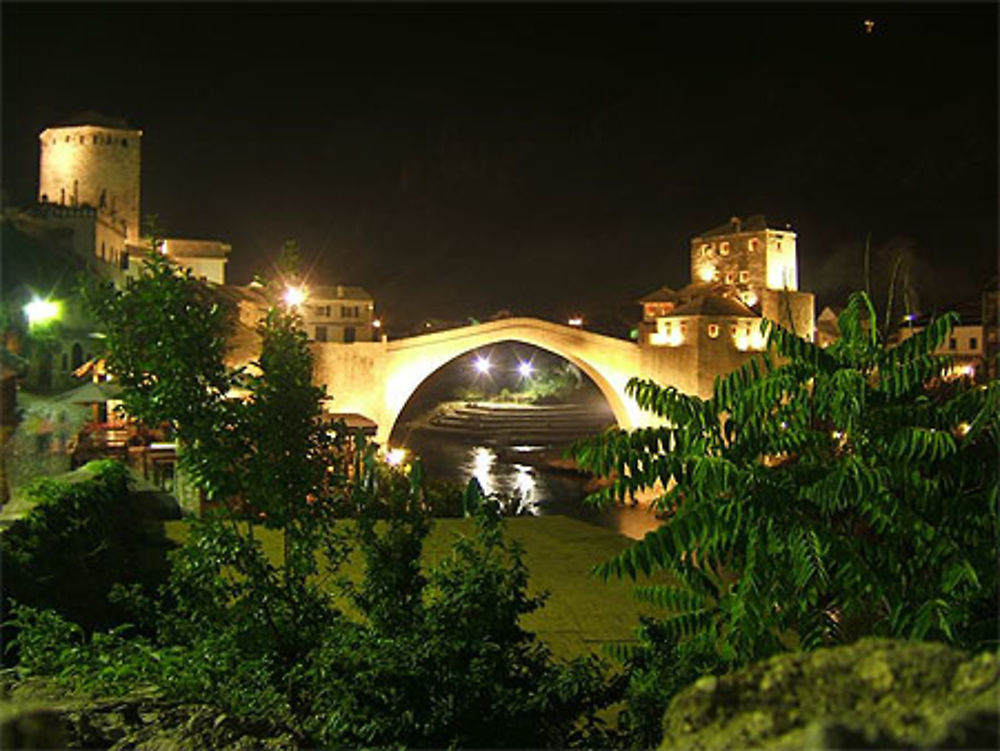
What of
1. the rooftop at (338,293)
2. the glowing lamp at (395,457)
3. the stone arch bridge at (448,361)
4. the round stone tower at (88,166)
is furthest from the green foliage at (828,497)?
the round stone tower at (88,166)

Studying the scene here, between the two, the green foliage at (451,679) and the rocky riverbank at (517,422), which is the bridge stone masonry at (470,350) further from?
the green foliage at (451,679)

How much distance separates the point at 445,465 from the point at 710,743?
86.8 feet

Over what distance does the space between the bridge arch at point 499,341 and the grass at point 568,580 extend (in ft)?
40.2

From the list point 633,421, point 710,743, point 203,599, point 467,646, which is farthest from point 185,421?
point 633,421

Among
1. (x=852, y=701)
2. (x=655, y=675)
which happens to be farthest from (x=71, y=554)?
(x=852, y=701)

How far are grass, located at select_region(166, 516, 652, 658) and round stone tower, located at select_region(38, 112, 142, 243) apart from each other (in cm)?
2901

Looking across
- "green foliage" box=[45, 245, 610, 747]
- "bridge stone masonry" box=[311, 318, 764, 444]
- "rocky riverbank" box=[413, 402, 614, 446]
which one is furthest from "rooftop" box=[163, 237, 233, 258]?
"green foliage" box=[45, 245, 610, 747]

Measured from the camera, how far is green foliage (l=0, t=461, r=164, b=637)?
18.6 feet

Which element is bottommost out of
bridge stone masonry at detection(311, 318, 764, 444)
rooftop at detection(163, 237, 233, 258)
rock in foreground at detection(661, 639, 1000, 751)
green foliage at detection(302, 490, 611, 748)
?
green foliage at detection(302, 490, 611, 748)

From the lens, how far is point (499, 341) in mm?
24938

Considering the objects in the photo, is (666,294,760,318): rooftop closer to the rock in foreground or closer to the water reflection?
the water reflection

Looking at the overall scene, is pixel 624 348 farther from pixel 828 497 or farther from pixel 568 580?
pixel 828 497

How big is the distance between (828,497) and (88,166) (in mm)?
37828

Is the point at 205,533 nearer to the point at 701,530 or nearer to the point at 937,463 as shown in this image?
the point at 701,530
